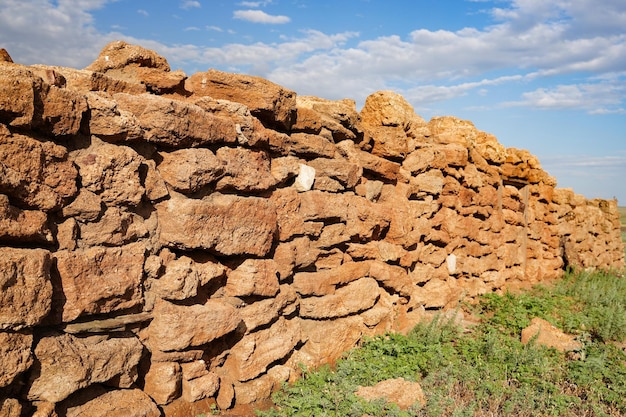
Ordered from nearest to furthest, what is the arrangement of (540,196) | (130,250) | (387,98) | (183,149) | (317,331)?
(130,250) < (183,149) < (317,331) < (387,98) < (540,196)

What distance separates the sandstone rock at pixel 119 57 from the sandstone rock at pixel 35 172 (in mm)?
927

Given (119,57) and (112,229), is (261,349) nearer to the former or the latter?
(112,229)

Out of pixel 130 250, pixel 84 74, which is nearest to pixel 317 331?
pixel 130 250

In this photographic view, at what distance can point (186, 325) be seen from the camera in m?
2.73

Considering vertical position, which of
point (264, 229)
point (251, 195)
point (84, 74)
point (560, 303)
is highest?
point (84, 74)

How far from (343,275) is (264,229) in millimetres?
1213

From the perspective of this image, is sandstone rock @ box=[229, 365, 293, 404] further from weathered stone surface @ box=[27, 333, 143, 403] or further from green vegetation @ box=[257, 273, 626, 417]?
weathered stone surface @ box=[27, 333, 143, 403]

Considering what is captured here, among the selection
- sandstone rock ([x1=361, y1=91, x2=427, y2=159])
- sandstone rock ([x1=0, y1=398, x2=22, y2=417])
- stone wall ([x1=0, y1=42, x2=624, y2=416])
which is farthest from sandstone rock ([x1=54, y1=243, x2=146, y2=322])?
sandstone rock ([x1=361, y1=91, x2=427, y2=159])

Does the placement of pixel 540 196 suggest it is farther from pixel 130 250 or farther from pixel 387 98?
pixel 130 250

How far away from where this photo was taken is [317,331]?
12.7 ft

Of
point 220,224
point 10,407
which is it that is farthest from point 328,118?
point 10,407

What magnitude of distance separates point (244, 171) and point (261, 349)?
123 cm

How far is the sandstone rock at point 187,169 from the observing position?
2.79 meters

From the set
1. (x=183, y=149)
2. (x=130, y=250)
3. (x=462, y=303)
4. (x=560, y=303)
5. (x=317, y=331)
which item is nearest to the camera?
(x=130, y=250)
